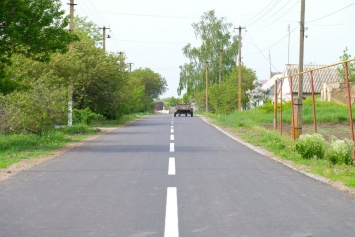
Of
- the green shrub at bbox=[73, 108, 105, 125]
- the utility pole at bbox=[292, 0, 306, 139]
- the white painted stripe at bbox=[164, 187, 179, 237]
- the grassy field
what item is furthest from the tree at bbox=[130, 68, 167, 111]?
the white painted stripe at bbox=[164, 187, 179, 237]

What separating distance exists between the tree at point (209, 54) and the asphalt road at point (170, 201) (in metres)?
67.8

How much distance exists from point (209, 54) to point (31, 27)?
65.4 m

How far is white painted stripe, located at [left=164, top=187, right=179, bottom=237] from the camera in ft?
21.0

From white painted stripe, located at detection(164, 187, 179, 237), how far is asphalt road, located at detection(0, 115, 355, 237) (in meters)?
0.01

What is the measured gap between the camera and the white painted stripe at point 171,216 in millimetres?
6392

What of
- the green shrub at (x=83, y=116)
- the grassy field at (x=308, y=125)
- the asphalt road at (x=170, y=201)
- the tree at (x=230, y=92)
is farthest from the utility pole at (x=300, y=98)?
the tree at (x=230, y=92)

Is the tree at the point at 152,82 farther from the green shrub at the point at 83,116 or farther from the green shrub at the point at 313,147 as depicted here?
the green shrub at the point at 313,147

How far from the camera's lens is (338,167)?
1368 centimetres

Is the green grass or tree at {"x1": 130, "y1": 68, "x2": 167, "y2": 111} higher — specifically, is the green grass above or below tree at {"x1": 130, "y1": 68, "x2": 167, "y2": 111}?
below

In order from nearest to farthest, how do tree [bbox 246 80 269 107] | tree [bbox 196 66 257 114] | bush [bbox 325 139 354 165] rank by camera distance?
bush [bbox 325 139 354 165], tree [bbox 196 66 257 114], tree [bbox 246 80 269 107]

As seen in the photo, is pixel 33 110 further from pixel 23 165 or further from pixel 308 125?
pixel 308 125

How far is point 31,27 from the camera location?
17812mm

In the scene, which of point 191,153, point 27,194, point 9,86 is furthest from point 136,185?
point 9,86

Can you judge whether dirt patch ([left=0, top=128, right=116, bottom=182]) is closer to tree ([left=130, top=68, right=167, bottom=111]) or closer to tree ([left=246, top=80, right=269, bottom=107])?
tree ([left=246, top=80, right=269, bottom=107])
